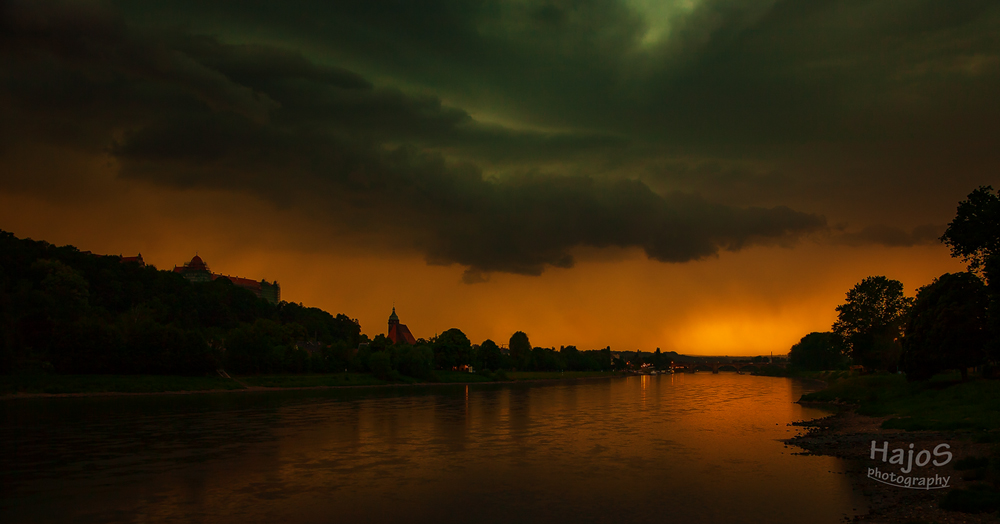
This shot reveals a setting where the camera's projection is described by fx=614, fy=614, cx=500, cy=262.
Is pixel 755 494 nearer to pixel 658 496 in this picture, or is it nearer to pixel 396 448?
pixel 658 496

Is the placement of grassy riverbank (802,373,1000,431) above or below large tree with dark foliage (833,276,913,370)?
below

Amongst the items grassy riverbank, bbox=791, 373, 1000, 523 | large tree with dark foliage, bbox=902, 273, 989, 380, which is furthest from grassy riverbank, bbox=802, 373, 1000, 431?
large tree with dark foliage, bbox=902, 273, 989, 380

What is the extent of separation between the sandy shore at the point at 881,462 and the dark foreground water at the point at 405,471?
3.85 ft

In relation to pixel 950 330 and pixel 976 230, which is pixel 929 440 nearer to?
pixel 976 230

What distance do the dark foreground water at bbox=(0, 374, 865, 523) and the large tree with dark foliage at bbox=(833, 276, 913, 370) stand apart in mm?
70166

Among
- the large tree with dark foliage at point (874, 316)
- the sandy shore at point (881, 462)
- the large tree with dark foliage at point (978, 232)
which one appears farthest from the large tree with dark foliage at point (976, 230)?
the large tree with dark foliage at point (874, 316)

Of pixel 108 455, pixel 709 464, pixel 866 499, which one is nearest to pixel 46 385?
pixel 108 455

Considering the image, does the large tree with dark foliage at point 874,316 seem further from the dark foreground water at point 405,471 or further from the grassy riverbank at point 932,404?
the dark foreground water at point 405,471

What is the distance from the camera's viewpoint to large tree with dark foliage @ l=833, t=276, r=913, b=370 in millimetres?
118812

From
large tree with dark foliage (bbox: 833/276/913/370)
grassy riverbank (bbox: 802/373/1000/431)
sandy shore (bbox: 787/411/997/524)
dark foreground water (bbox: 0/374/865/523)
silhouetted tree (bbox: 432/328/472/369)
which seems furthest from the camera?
silhouetted tree (bbox: 432/328/472/369)

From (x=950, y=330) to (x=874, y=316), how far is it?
197 feet

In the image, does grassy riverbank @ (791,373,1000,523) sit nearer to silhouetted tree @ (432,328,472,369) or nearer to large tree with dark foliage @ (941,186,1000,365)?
large tree with dark foliage @ (941,186,1000,365)

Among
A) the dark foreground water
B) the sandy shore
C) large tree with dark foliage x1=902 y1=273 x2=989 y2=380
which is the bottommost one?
the dark foreground water

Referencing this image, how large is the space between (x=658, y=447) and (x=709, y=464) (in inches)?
304
